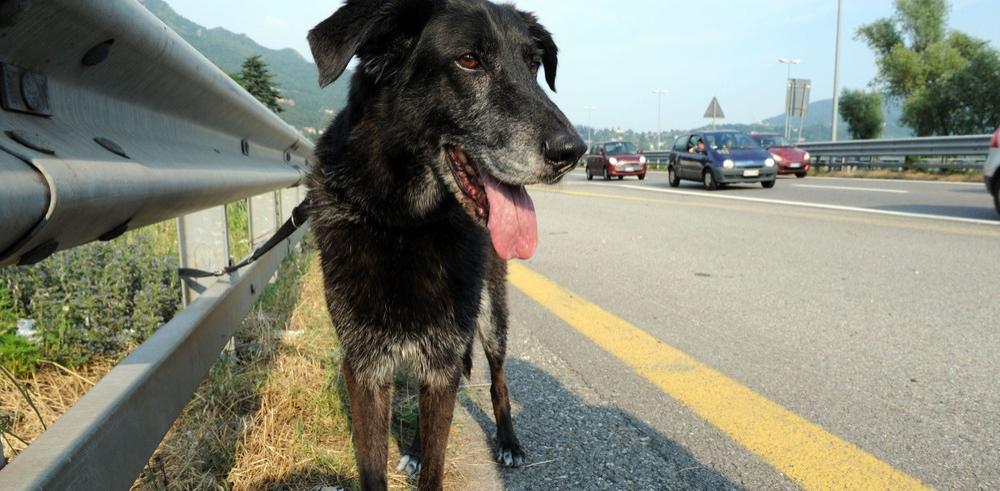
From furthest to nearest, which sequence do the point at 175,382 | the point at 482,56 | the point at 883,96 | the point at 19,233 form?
the point at 883,96, the point at 482,56, the point at 175,382, the point at 19,233

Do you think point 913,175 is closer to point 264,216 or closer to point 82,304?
point 264,216

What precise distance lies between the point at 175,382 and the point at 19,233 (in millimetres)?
792

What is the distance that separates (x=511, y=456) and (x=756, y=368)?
54.9 inches

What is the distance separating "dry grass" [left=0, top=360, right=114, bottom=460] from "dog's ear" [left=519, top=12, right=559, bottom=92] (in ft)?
6.78

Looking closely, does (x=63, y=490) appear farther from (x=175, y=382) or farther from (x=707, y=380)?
(x=707, y=380)

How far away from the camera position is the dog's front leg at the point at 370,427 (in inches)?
75.9

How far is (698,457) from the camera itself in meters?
2.13

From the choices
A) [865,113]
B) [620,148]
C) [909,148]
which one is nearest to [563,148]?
[909,148]

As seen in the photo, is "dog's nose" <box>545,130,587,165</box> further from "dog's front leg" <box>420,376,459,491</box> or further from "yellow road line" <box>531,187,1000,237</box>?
"yellow road line" <box>531,187,1000,237</box>

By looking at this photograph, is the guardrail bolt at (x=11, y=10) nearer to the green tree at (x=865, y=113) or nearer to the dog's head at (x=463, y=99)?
the dog's head at (x=463, y=99)

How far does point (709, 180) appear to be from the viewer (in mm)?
16469

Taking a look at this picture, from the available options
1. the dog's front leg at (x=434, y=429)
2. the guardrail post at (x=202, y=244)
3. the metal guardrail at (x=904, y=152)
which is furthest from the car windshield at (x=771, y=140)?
the dog's front leg at (x=434, y=429)

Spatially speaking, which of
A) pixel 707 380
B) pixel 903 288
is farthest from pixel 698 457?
pixel 903 288

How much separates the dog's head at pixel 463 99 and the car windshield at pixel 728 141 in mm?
15463
